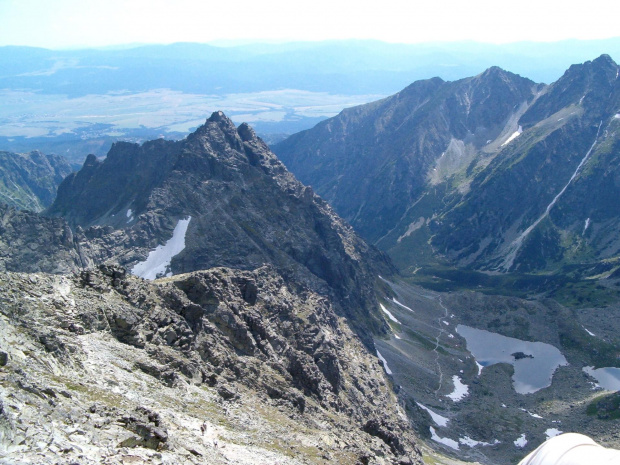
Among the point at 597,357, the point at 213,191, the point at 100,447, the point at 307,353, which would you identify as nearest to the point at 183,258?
the point at 213,191

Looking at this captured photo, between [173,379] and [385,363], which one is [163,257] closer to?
[385,363]

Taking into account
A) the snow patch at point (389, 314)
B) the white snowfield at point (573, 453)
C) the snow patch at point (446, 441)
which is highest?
the white snowfield at point (573, 453)

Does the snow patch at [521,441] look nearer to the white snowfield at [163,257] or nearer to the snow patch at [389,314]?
the snow patch at [389,314]

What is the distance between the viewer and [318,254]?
173875 mm

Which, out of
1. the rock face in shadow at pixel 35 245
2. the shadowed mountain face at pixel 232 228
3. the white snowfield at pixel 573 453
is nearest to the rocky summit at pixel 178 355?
the rock face in shadow at pixel 35 245

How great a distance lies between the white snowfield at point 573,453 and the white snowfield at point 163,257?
122067mm

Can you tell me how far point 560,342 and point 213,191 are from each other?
12357 cm

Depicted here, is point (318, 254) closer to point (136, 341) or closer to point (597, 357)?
point (597, 357)

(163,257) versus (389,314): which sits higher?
(163,257)

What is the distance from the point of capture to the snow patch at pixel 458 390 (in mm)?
142250

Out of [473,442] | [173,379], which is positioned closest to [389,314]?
[473,442]

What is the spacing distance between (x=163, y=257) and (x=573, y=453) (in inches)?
5278

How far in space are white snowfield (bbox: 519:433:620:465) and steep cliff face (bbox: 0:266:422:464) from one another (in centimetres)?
2173

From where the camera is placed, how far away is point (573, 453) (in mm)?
21422
